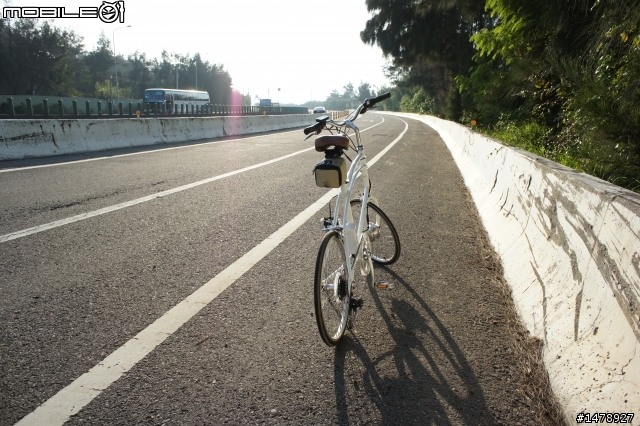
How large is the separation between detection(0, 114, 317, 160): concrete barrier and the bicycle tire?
32.3 feet

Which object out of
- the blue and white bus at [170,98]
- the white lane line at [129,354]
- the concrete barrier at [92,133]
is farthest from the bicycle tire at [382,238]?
the blue and white bus at [170,98]

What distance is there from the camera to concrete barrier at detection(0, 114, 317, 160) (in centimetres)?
1116

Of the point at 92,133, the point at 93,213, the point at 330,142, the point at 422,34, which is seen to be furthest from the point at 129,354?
the point at 422,34

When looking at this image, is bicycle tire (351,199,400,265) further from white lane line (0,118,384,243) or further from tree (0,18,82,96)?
tree (0,18,82,96)

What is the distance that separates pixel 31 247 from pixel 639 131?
545cm

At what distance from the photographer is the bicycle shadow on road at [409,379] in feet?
8.00

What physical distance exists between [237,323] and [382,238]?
167cm

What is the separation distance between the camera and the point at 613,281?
7.37ft

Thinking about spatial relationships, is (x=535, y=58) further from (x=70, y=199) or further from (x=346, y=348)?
(x=70, y=199)

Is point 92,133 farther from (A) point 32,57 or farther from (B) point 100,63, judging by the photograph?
(B) point 100,63

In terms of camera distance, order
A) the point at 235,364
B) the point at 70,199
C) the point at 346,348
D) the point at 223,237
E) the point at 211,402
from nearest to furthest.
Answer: the point at 211,402, the point at 235,364, the point at 346,348, the point at 223,237, the point at 70,199

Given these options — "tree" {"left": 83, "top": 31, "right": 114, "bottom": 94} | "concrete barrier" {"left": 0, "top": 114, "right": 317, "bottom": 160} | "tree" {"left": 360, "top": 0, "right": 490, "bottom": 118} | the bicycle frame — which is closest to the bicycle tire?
the bicycle frame

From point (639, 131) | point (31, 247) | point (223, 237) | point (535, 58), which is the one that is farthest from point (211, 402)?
point (535, 58)

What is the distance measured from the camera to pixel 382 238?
14.6 feet
